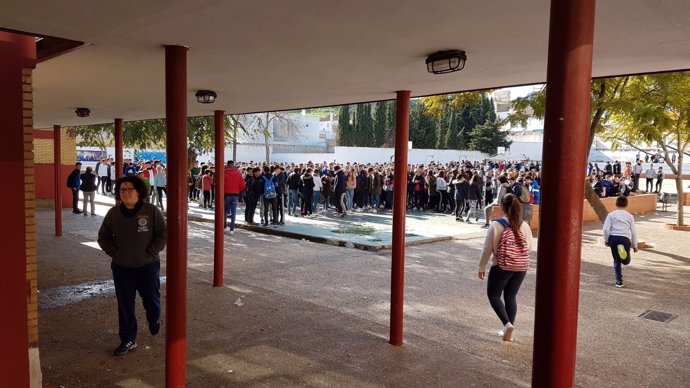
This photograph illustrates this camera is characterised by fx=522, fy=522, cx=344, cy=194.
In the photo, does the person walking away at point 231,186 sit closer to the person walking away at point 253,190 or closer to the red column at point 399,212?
the person walking away at point 253,190

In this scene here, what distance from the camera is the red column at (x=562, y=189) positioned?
2193 millimetres

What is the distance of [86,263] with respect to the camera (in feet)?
31.9

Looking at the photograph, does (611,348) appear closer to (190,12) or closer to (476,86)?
(476,86)

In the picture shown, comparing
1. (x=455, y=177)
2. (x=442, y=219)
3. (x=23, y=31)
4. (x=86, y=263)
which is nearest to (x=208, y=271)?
(x=86, y=263)

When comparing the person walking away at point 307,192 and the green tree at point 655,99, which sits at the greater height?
the green tree at point 655,99

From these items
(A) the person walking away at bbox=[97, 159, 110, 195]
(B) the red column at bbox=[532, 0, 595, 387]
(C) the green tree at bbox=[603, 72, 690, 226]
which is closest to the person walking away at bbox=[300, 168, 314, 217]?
(C) the green tree at bbox=[603, 72, 690, 226]

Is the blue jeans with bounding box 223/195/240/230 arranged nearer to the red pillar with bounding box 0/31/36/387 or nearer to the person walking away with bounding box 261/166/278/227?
the person walking away with bounding box 261/166/278/227

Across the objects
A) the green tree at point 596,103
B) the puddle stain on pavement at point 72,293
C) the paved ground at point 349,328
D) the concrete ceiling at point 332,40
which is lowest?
the paved ground at point 349,328

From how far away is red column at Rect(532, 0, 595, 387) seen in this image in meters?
2.19

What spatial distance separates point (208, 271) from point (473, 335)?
502cm

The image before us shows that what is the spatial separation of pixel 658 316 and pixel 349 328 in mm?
4412

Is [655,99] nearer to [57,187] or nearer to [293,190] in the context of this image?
[293,190]

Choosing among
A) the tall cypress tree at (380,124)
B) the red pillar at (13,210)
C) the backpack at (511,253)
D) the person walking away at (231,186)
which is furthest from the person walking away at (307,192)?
the tall cypress tree at (380,124)

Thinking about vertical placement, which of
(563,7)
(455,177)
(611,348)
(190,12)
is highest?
(190,12)
